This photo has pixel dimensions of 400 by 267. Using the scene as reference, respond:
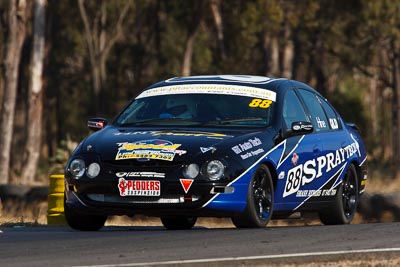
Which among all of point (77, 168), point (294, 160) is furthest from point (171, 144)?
point (294, 160)

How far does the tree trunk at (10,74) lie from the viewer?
3127 cm

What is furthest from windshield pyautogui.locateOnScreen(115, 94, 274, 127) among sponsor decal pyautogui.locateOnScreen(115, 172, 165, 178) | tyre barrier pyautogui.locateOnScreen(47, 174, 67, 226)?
tyre barrier pyautogui.locateOnScreen(47, 174, 67, 226)

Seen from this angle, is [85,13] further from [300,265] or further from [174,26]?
[300,265]

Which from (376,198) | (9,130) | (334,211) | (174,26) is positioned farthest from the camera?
(174,26)

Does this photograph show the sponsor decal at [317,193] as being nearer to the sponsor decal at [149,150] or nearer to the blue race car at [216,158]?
the blue race car at [216,158]

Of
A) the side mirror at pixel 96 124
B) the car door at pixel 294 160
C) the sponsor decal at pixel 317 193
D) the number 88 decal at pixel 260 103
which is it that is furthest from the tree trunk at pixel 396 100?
the side mirror at pixel 96 124

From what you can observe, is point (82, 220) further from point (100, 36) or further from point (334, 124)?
point (100, 36)

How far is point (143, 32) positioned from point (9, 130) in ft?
67.7

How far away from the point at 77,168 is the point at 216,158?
1175 millimetres

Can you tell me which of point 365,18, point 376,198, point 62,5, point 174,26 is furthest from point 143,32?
point 376,198

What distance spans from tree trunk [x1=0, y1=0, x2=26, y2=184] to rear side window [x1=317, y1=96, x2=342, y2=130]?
1954 cm

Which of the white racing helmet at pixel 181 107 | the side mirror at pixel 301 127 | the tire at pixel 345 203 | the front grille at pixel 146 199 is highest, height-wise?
the white racing helmet at pixel 181 107

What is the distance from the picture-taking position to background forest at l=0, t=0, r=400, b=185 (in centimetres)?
3297

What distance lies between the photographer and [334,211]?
38.7ft
